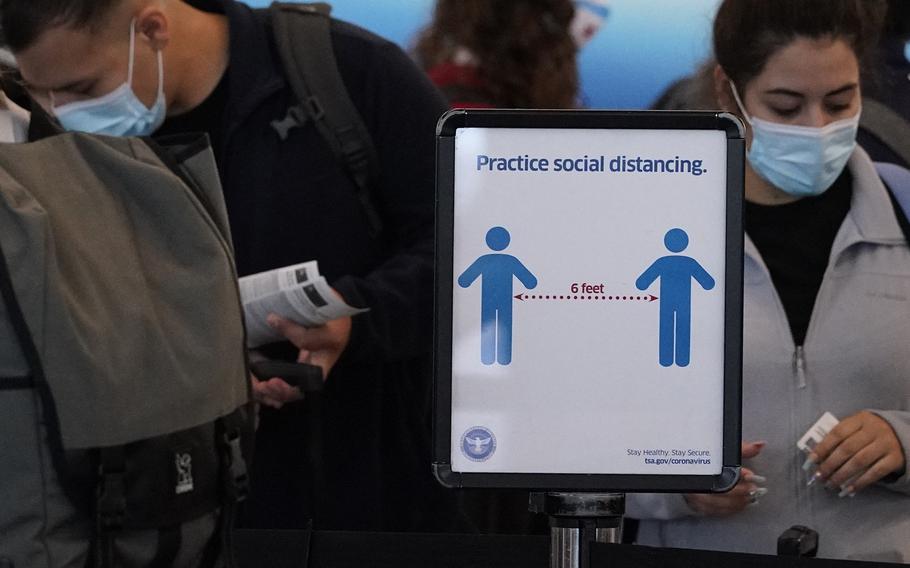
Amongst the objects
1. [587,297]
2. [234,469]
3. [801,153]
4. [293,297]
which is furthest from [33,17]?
[587,297]

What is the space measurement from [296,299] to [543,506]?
93 cm

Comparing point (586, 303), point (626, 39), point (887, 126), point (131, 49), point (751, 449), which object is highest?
point (626, 39)

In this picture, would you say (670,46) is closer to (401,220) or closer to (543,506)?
(401,220)

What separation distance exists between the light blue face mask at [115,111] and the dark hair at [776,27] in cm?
98

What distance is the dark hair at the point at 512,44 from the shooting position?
9.72 feet

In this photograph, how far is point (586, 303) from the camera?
135 centimetres

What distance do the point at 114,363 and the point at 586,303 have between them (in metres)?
0.45

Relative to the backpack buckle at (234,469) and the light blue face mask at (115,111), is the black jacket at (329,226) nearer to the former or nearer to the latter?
the light blue face mask at (115,111)

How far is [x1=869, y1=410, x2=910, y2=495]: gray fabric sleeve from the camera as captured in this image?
2025 mm

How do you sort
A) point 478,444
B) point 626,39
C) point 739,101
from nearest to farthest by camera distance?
point 478,444
point 739,101
point 626,39

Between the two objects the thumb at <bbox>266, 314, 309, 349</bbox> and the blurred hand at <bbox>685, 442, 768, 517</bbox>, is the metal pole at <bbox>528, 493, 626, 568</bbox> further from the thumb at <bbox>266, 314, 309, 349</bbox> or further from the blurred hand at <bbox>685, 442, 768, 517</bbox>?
the thumb at <bbox>266, 314, 309, 349</bbox>

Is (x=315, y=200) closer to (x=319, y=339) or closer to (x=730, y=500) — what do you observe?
(x=319, y=339)

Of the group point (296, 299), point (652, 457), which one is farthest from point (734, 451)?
point (296, 299)

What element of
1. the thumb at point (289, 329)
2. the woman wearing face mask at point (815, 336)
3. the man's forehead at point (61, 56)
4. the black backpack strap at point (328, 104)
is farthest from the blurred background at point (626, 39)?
the thumb at point (289, 329)
